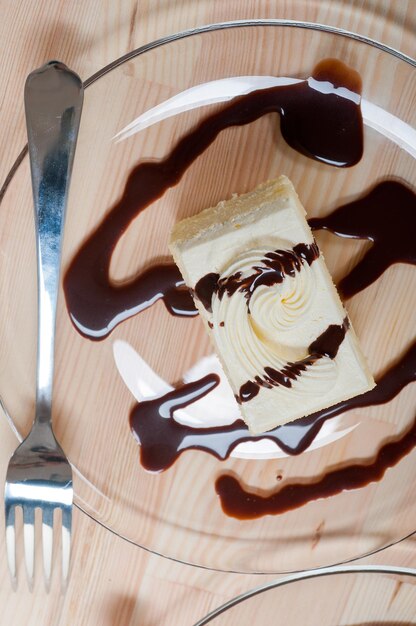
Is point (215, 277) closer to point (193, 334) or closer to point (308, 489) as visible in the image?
point (193, 334)

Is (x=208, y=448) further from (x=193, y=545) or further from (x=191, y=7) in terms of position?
(x=191, y=7)

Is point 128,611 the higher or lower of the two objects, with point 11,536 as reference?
lower

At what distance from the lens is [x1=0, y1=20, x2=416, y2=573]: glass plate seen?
3.44ft

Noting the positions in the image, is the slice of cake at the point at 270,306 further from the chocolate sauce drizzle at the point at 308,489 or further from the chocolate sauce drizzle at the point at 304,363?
the chocolate sauce drizzle at the point at 308,489

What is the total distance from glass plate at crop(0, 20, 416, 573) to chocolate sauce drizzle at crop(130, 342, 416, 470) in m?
0.02

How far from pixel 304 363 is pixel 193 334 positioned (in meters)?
0.22

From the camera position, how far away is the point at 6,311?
1086 mm

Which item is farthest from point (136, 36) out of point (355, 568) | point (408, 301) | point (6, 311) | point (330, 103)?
point (355, 568)

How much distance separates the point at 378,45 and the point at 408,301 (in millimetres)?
436

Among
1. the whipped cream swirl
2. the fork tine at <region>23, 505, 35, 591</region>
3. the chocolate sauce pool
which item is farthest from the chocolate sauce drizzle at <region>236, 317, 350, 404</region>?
the fork tine at <region>23, 505, 35, 591</region>

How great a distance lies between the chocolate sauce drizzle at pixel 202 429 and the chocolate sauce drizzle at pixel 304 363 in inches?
4.9

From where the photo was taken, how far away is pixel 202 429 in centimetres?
115

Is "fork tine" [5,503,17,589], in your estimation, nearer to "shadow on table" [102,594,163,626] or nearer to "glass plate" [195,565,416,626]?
"shadow on table" [102,594,163,626]

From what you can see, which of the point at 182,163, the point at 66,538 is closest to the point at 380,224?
the point at 182,163
